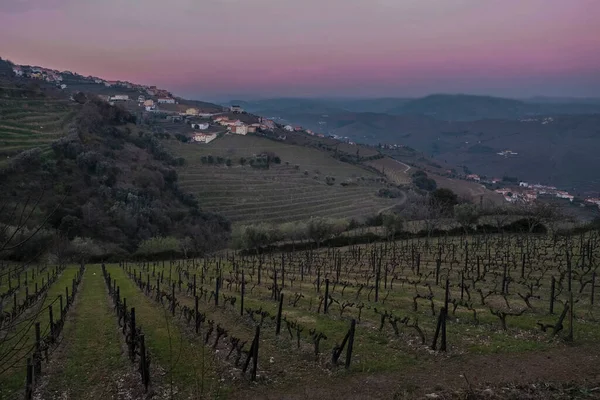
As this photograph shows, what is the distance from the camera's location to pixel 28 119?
81750 mm

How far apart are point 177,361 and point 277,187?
79484 millimetres

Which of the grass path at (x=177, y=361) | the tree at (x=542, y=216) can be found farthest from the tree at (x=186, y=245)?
the tree at (x=542, y=216)

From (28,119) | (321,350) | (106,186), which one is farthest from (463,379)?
(28,119)

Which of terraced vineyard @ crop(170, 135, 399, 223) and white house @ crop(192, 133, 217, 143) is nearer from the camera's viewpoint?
terraced vineyard @ crop(170, 135, 399, 223)

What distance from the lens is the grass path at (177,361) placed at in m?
9.03

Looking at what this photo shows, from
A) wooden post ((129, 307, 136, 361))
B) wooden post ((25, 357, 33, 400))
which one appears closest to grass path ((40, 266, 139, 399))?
wooden post ((129, 307, 136, 361))

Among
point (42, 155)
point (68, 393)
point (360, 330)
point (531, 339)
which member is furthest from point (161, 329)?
point (42, 155)

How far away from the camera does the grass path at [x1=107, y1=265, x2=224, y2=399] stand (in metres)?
9.03

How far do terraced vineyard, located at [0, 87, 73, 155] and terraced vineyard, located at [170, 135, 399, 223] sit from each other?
2508cm

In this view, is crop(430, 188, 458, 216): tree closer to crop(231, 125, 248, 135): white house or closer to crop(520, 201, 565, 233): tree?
crop(520, 201, 565, 233): tree

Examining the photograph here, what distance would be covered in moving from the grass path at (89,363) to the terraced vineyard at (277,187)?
55714mm

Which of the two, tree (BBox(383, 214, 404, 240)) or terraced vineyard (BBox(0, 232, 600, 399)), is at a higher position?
terraced vineyard (BBox(0, 232, 600, 399))

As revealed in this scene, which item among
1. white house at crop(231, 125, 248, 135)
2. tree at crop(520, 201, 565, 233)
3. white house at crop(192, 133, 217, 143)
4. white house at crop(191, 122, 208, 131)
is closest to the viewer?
tree at crop(520, 201, 565, 233)

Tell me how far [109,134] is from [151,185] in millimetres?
23903
